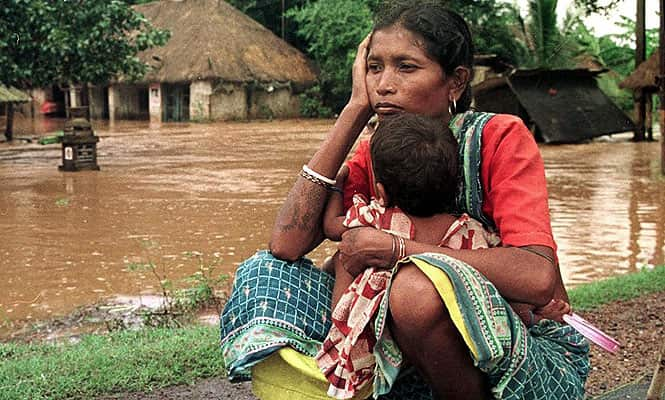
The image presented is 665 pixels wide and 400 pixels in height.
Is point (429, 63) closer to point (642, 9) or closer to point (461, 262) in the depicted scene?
point (461, 262)

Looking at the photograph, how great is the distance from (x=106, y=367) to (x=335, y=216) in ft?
5.14

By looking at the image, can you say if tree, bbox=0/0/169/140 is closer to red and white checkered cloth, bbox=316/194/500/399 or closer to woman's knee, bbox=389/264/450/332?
red and white checkered cloth, bbox=316/194/500/399

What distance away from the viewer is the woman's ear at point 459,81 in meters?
2.34

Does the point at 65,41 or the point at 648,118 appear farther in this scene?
the point at 648,118

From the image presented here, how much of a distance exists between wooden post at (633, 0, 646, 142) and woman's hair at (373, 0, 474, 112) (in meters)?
19.3

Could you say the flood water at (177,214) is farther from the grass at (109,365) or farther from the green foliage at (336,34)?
the green foliage at (336,34)

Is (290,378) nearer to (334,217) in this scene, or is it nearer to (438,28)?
(334,217)

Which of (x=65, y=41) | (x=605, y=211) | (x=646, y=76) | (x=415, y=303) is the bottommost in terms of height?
(x=605, y=211)

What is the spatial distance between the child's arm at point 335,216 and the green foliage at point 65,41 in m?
11.7

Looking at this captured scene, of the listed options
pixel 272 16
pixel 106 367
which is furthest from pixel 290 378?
pixel 272 16

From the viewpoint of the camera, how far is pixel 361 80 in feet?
7.97

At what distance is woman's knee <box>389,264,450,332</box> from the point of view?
5.93ft

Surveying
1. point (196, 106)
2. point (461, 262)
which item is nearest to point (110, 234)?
point (461, 262)

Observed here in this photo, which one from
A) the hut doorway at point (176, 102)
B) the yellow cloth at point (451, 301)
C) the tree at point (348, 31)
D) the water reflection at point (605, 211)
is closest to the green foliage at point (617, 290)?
the water reflection at point (605, 211)
